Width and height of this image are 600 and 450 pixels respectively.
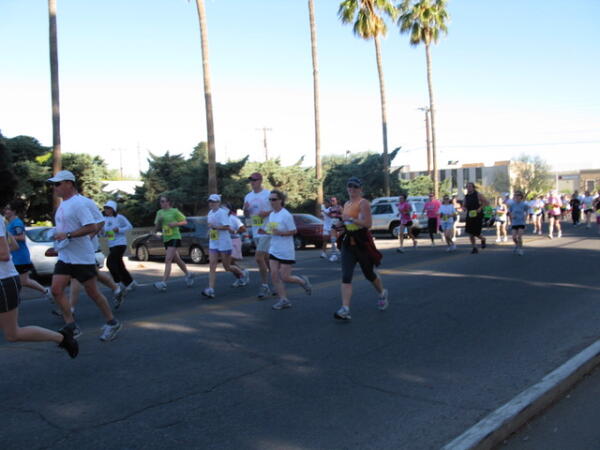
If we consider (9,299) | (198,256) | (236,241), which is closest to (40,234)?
(198,256)

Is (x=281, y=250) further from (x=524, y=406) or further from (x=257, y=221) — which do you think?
(x=524, y=406)

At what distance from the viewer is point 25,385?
4844mm

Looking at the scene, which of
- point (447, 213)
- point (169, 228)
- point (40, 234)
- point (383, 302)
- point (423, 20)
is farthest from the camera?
point (423, 20)

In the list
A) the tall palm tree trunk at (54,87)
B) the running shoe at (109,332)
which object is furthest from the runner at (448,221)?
the running shoe at (109,332)

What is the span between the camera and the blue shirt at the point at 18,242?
26.6 ft

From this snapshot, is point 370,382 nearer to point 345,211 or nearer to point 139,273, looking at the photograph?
point 345,211

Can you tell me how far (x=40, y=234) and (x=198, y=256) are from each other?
443cm

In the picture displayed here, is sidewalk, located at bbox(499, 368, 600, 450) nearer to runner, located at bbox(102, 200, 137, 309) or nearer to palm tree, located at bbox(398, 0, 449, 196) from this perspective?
runner, located at bbox(102, 200, 137, 309)

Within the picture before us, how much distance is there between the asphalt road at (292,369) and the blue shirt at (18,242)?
0.84 m

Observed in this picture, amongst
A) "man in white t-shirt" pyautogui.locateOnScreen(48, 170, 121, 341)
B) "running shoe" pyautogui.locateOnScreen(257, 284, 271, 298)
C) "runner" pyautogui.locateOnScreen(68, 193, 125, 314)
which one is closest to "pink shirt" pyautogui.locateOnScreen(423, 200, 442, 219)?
"running shoe" pyautogui.locateOnScreen(257, 284, 271, 298)

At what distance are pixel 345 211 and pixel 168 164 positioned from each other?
74.2 ft

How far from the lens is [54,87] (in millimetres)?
16844

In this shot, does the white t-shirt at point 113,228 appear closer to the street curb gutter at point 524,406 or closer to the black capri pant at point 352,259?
the black capri pant at point 352,259

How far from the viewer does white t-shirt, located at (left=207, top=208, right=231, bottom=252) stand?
31.1 feet
